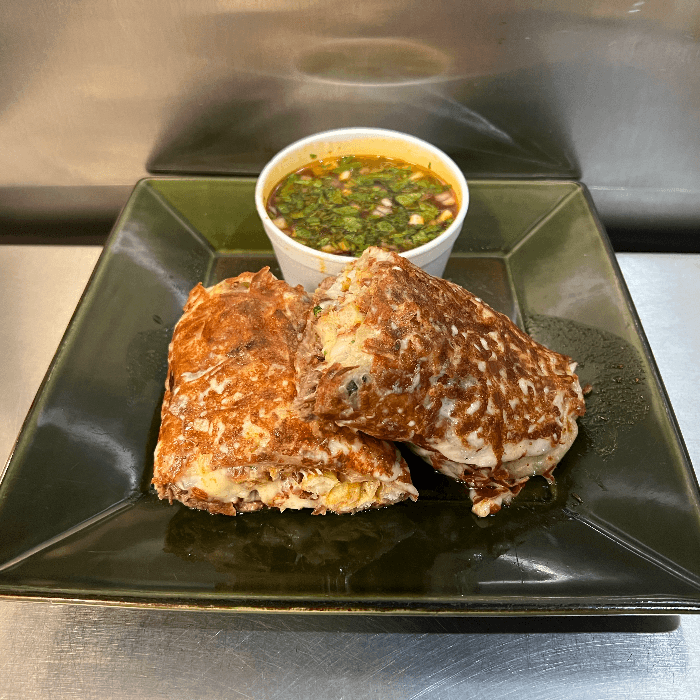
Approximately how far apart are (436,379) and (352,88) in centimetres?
182

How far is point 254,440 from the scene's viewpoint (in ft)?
5.87

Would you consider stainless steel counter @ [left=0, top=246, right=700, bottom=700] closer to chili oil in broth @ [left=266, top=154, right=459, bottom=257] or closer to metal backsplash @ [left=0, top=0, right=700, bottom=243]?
chili oil in broth @ [left=266, top=154, right=459, bottom=257]

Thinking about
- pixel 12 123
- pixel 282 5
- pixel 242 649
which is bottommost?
pixel 242 649

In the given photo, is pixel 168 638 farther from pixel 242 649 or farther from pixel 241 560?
pixel 241 560

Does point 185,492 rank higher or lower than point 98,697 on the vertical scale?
higher

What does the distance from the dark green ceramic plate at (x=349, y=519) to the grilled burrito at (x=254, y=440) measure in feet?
0.36

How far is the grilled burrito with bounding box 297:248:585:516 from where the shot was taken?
1.58m

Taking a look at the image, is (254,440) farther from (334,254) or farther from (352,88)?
(352,88)

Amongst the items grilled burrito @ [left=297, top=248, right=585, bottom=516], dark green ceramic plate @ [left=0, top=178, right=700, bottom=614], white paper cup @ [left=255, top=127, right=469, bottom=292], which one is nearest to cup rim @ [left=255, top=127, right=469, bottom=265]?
white paper cup @ [left=255, top=127, right=469, bottom=292]

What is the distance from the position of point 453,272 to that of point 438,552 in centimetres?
147

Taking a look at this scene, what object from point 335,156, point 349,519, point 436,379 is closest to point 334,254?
point 335,156

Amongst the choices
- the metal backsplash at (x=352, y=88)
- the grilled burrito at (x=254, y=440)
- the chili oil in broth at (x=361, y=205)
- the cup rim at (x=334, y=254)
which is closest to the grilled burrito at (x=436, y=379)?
the grilled burrito at (x=254, y=440)

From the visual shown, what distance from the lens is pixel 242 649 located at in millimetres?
1868

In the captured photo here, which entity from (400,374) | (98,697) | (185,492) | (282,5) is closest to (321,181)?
(282,5)
